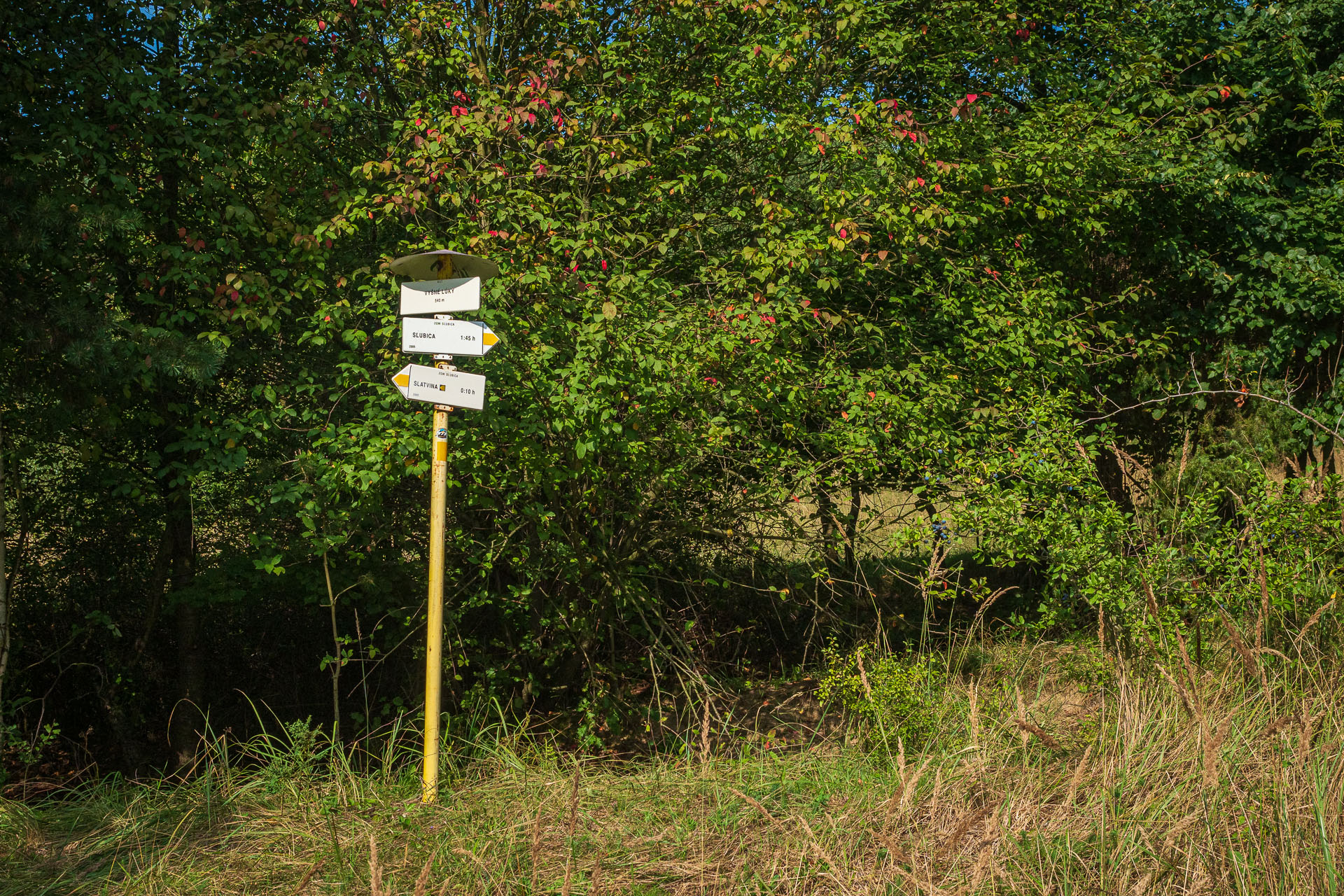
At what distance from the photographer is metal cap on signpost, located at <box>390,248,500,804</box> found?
3775 millimetres

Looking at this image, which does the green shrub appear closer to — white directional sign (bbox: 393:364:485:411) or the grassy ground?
the grassy ground

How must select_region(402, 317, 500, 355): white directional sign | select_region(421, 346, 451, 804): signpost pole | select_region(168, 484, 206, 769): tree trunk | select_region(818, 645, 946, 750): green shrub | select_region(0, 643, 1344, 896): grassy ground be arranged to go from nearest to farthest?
select_region(0, 643, 1344, 896): grassy ground → select_region(421, 346, 451, 804): signpost pole → select_region(402, 317, 500, 355): white directional sign → select_region(818, 645, 946, 750): green shrub → select_region(168, 484, 206, 769): tree trunk

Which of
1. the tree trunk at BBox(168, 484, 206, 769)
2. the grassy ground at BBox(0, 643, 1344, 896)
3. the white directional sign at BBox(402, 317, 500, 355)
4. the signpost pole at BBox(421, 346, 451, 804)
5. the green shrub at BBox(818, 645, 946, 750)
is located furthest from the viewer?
the tree trunk at BBox(168, 484, 206, 769)

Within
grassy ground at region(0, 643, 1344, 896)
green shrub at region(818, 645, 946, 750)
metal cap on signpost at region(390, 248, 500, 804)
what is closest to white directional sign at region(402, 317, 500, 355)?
metal cap on signpost at region(390, 248, 500, 804)

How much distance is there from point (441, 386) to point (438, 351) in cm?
14

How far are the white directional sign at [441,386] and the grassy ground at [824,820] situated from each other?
1432 millimetres

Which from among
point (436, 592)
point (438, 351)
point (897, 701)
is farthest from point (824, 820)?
point (438, 351)

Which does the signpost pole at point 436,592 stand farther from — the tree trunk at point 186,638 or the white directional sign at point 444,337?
the tree trunk at point 186,638

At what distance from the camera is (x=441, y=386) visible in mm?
3807

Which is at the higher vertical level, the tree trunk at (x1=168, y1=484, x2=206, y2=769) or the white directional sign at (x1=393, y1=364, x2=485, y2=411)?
the white directional sign at (x1=393, y1=364, x2=485, y2=411)

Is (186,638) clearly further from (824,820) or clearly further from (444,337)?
(824,820)

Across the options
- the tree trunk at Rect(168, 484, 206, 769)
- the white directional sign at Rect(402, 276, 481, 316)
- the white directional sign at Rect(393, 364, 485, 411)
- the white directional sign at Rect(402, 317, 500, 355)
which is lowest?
the tree trunk at Rect(168, 484, 206, 769)

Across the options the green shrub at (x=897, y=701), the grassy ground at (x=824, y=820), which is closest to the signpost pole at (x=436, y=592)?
the grassy ground at (x=824, y=820)

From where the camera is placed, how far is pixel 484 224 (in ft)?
19.3
